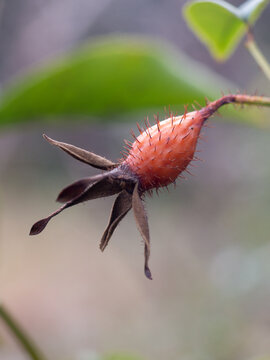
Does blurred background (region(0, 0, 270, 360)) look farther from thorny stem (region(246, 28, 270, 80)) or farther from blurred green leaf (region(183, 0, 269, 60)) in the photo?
thorny stem (region(246, 28, 270, 80))

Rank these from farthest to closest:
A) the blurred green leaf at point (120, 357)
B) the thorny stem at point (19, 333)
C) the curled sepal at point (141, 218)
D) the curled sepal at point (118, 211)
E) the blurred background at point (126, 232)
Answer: the blurred background at point (126, 232), the blurred green leaf at point (120, 357), the thorny stem at point (19, 333), the curled sepal at point (118, 211), the curled sepal at point (141, 218)

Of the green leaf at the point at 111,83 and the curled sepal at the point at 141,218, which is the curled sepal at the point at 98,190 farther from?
the green leaf at the point at 111,83

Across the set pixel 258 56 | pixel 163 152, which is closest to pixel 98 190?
pixel 163 152

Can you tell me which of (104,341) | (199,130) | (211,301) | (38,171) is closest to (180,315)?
(211,301)

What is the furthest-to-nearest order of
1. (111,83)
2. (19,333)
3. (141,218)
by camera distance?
(111,83) → (19,333) → (141,218)

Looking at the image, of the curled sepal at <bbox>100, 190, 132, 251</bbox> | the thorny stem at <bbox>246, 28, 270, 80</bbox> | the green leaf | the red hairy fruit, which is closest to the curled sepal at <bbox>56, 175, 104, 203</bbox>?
the red hairy fruit

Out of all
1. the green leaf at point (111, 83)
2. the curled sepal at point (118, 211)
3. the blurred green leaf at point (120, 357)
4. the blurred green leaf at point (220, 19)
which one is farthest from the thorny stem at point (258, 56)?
the blurred green leaf at point (120, 357)

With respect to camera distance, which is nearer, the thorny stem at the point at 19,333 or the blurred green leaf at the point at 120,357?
the thorny stem at the point at 19,333

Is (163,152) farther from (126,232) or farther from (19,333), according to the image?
(126,232)
